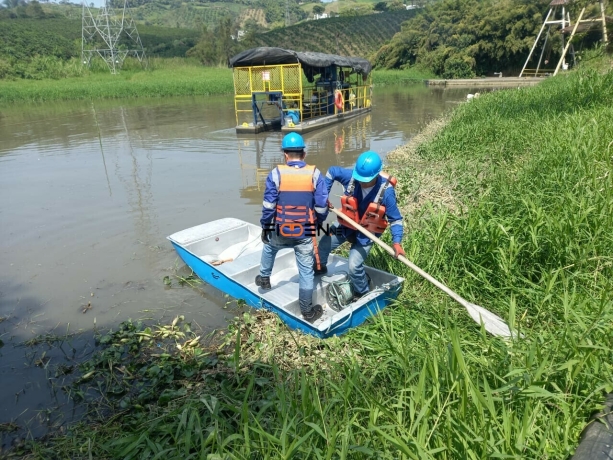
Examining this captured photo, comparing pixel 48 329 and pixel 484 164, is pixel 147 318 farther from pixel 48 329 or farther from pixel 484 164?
pixel 484 164

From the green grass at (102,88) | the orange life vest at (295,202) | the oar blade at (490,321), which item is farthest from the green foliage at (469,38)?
the oar blade at (490,321)

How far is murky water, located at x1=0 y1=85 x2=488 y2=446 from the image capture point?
4.81m

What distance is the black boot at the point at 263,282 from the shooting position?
15.6 feet

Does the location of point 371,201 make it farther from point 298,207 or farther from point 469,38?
point 469,38

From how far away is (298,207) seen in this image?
4070mm

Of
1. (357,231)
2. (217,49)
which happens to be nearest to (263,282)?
(357,231)

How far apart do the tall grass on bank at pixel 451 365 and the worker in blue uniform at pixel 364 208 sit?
573 mm

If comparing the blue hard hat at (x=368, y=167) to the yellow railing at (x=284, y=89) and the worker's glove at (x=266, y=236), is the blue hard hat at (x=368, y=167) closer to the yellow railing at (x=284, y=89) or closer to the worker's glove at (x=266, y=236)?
the worker's glove at (x=266, y=236)

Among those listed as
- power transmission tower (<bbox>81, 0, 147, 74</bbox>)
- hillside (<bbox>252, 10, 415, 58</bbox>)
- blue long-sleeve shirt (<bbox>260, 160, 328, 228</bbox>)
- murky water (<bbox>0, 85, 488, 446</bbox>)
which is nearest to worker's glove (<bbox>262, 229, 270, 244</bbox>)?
blue long-sleeve shirt (<bbox>260, 160, 328, 228</bbox>)

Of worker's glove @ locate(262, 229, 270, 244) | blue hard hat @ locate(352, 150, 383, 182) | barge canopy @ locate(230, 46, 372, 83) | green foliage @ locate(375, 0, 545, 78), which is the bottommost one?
worker's glove @ locate(262, 229, 270, 244)

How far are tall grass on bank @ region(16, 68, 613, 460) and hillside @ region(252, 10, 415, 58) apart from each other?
6027cm

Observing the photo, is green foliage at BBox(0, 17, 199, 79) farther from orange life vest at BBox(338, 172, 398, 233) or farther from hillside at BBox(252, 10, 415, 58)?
orange life vest at BBox(338, 172, 398, 233)

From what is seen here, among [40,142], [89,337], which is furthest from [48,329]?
[40,142]

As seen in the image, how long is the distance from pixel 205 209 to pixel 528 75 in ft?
125
